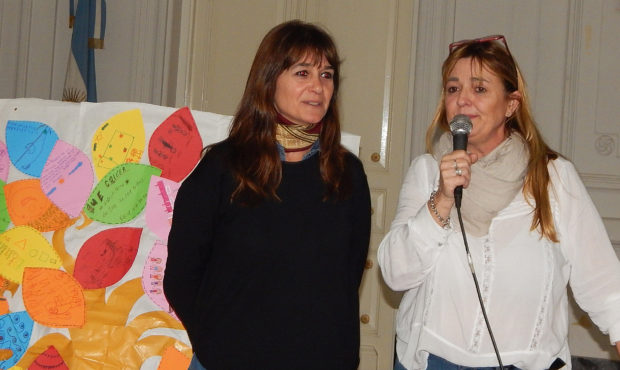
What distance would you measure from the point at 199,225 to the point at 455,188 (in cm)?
61

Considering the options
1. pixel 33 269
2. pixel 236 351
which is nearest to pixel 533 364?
pixel 236 351

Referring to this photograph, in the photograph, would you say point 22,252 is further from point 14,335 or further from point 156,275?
point 156,275

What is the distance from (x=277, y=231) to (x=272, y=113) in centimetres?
32

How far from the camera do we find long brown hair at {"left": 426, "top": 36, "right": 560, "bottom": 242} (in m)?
1.69

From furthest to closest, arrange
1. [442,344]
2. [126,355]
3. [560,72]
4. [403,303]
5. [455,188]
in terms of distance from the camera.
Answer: [560,72], [126,355], [403,303], [442,344], [455,188]

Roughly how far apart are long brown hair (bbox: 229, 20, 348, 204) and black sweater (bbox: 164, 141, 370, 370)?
0.12 feet

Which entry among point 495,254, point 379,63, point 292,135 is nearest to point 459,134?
point 495,254

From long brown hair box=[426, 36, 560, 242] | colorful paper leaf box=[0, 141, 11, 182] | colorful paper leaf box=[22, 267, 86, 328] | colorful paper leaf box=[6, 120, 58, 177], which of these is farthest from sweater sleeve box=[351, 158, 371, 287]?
colorful paper leaf box=[0, 141, 11, 182]

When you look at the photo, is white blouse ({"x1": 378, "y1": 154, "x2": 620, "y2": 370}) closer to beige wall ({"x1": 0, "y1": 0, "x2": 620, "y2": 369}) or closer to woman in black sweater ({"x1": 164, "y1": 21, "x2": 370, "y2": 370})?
woman in black sweater ({"x1": 164, "y1": 21, "x2": 370, "y2": 370})

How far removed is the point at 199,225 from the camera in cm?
169

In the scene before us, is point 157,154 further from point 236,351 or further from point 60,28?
point 60,28

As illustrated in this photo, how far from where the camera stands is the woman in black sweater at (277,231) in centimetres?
165

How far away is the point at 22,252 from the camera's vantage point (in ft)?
6.86

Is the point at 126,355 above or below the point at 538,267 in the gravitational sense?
below
